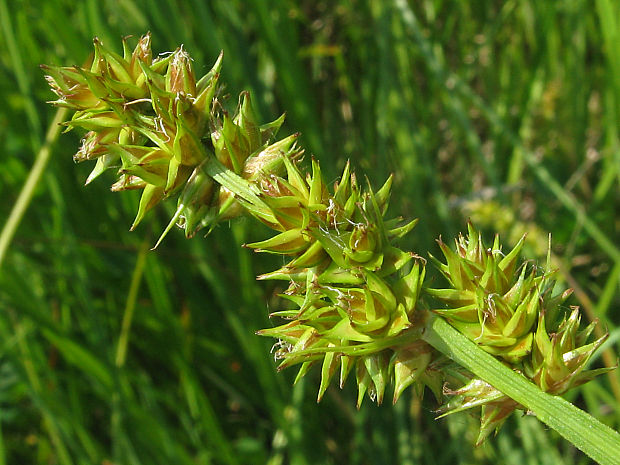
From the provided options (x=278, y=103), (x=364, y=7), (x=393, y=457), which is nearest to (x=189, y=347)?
(x=393, y=457)

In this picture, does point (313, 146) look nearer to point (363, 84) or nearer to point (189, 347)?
point (363, 84)

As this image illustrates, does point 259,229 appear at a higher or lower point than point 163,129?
lower

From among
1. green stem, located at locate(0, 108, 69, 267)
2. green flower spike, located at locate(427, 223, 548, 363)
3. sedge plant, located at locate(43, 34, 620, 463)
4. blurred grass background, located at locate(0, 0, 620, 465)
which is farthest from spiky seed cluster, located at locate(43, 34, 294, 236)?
blurred grass background, located at locate(0, 0, 620, 465)

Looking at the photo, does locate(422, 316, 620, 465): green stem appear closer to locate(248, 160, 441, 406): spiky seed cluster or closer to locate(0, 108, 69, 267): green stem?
locate(248, 160, 441, 406): spiky seed cluster

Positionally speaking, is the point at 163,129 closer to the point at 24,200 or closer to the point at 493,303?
the point at 493,303

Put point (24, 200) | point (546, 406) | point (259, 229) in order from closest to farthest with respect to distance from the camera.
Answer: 1. point (546, 406)
2. point (24, 200)
3. point (259, 229)

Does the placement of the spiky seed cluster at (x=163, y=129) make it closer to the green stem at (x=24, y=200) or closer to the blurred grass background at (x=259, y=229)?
the green stem at (x=24, y=200)

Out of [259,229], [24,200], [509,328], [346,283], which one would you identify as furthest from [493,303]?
[259,229]
